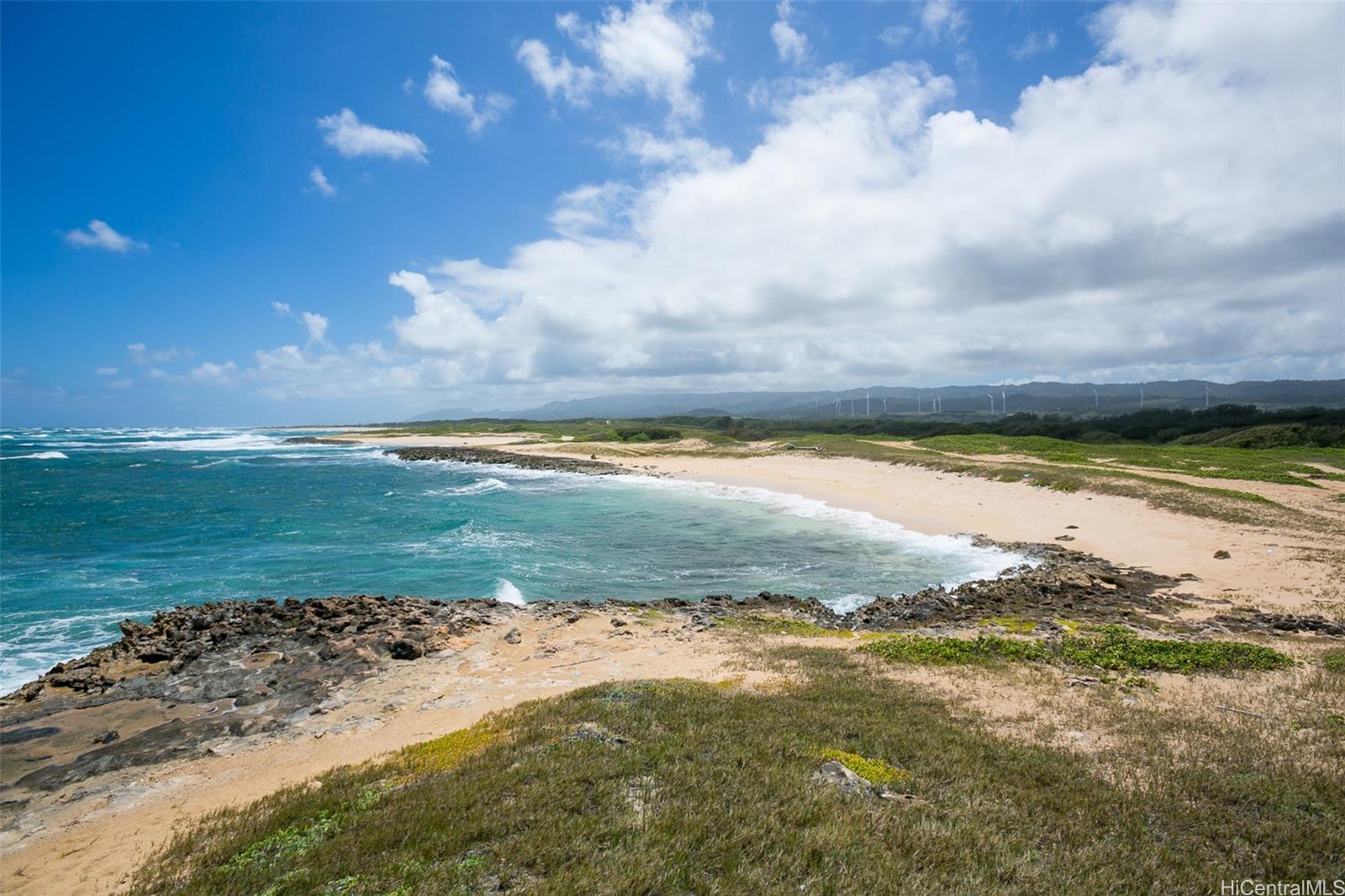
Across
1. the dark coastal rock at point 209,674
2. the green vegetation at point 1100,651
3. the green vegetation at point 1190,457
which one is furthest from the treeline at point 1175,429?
the dark coastal rock at point 209,674

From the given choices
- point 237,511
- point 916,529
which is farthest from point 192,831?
point 237,511

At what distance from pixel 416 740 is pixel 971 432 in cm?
9420

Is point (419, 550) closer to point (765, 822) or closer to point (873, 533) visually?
point (873, 533)

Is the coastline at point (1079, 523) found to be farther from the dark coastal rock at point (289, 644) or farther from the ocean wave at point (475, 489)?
the ocean wave at point (475, 489)

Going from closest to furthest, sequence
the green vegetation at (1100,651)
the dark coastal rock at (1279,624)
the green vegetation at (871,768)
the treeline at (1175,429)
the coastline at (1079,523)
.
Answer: the green vegetation at (871,768) → the green vegetation at (1100,651) → the dark coastal rock at (1279,624) → the coastline at (1079,523) → the treeline at (1175,429)

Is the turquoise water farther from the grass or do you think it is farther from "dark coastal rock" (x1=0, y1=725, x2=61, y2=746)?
the grass

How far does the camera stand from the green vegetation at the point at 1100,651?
11.0 metres

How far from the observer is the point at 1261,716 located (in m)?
8.41

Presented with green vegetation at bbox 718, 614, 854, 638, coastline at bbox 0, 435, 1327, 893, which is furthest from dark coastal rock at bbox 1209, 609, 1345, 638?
green vegetation at bbox 718, 614, 854, 638

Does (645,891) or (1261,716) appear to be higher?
(645,891)

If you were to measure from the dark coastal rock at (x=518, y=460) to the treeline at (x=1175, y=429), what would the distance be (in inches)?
1409

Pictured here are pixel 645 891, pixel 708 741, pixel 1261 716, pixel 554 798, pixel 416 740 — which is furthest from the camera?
pixel 416 740

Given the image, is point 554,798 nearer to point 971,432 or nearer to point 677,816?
point 677,816

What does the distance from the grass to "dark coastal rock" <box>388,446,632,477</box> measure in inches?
2119
